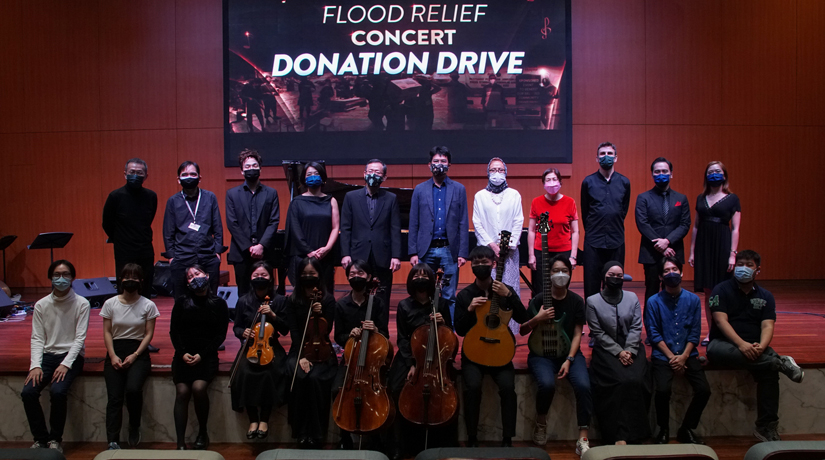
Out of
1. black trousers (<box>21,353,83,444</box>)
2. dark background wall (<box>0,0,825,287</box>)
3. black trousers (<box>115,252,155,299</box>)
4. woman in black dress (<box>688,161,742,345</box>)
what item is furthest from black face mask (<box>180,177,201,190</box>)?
woman in black dress (<box>688,161,742,345</box>)

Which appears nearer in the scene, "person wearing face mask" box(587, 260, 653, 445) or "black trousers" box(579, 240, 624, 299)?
"person wearing face mask" box(587, 260, 653, 445)

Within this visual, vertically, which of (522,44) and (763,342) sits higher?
(522,44)

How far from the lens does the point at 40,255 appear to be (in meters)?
7.91

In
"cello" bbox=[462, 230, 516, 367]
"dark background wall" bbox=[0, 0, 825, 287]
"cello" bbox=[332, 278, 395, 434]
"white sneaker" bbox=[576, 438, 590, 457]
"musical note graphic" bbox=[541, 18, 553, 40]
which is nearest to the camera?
"cello" bbox=[332, 278, 395, 434]

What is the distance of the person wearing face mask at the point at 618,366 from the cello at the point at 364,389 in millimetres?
1279

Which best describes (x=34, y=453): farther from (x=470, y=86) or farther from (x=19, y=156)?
(x=19, y=156)

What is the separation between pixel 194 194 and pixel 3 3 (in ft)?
19.1

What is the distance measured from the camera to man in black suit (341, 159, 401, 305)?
4285 mm

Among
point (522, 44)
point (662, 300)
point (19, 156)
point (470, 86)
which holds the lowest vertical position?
point (662, 300)

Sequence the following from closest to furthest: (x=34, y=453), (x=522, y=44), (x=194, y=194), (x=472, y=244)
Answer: (x=34, y=453) → (x=194, y=194) → (x=472, y=244) → (x=522, y=44)

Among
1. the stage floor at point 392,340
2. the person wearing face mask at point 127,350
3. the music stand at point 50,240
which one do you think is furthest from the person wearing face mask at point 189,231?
the music stand at point 50,240

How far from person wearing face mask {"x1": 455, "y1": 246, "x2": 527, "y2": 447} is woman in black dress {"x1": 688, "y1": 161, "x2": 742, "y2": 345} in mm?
1753

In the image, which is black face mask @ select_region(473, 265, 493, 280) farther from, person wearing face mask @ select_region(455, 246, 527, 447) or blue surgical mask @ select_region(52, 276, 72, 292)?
blue surgical mask @ select_region(52, 276, 72, 292)

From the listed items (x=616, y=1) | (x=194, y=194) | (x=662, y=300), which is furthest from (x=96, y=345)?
(x=616, y=1)
